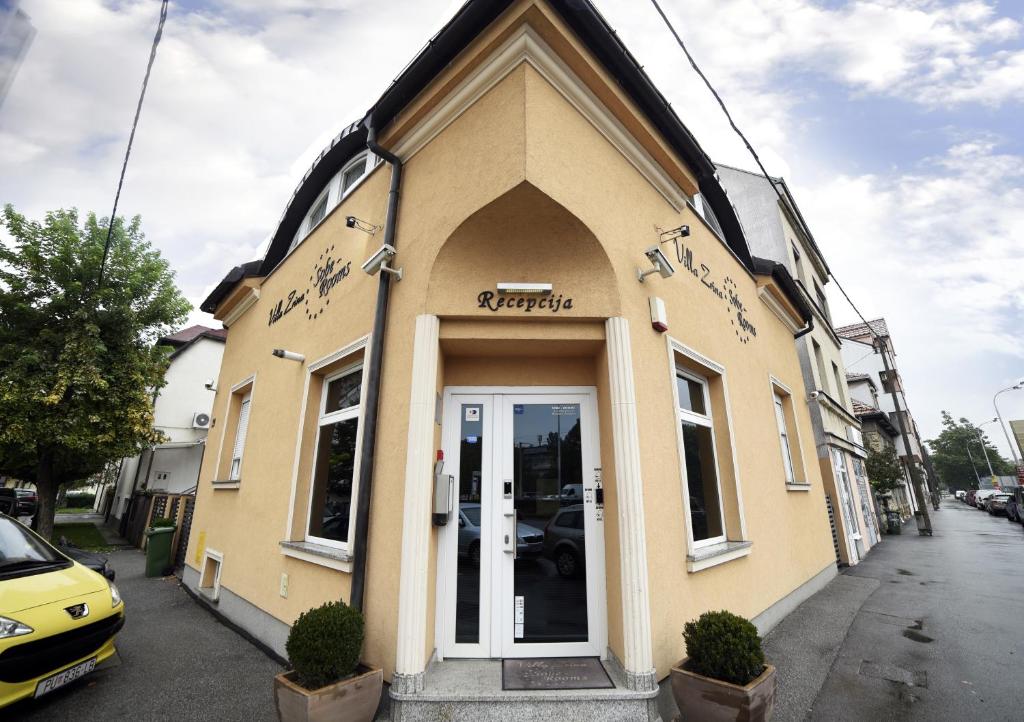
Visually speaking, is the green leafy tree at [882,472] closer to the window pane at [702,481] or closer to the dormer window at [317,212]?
the window pane at [702,481]

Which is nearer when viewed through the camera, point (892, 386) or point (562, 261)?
point (562, 261)

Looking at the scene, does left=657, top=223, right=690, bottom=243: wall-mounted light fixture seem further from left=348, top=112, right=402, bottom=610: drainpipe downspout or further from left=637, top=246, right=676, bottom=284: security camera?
left=348, top=112, right=402, bottom=610: drainpipe downspout

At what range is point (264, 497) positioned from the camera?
530 centimetres

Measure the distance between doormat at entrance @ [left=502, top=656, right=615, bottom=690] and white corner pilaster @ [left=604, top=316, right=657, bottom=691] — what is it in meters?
0.28

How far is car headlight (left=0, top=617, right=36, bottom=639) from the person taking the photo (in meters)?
2.96

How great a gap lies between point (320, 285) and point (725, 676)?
232 inches

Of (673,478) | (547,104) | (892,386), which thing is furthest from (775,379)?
(892,386)

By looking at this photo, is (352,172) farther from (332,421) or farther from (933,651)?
(933,651)

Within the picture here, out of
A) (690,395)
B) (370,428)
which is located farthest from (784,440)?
(370,428)

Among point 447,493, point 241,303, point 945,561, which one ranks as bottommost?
point 945,561

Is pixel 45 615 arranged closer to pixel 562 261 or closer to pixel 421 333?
pixel 421 333

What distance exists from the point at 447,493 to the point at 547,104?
3.58 meters

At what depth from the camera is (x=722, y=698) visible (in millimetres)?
2686

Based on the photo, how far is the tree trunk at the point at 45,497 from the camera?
1140 centimetres
